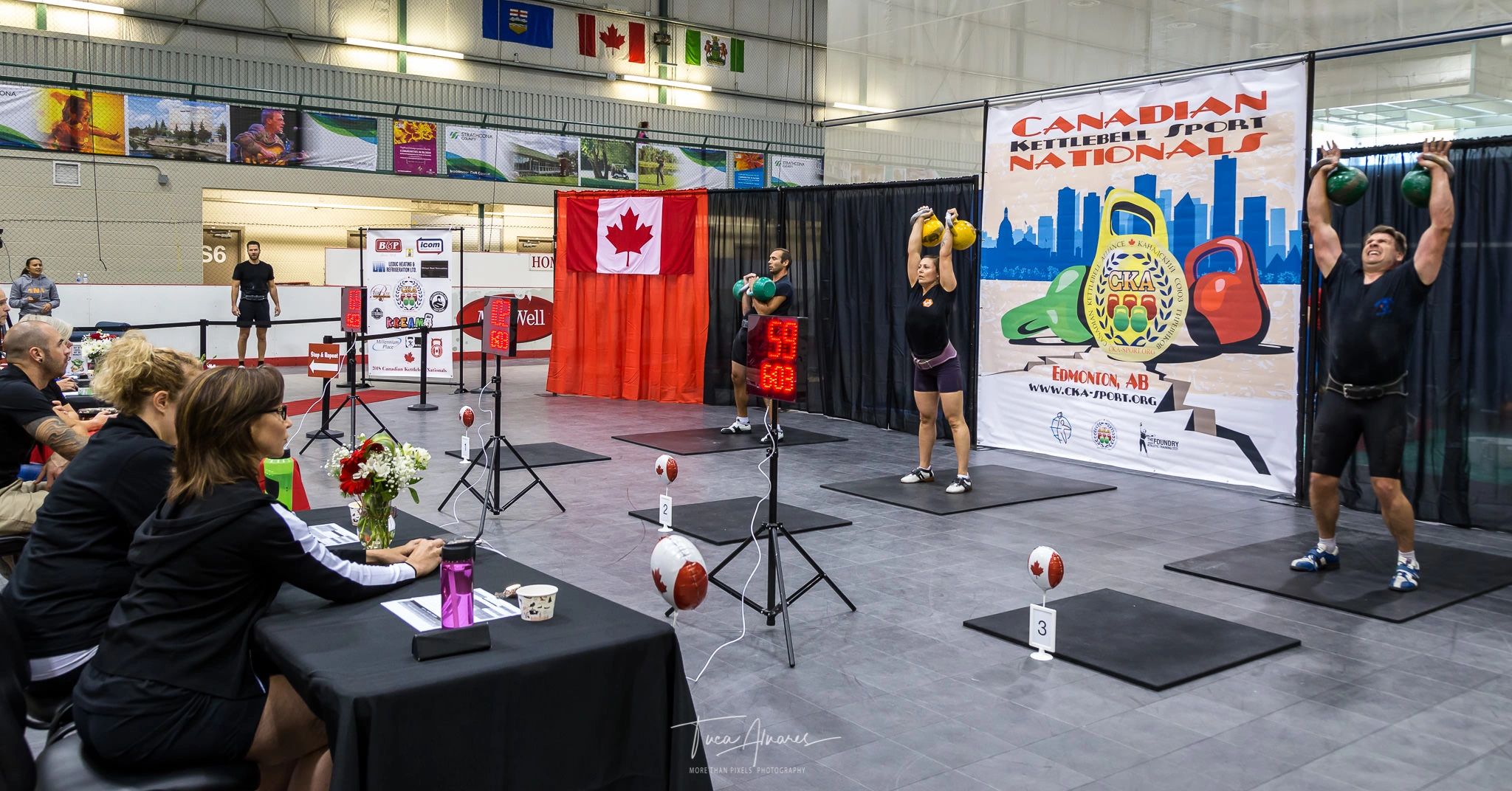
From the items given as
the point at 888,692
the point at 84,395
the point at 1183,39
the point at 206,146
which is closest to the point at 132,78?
the point at 206,146

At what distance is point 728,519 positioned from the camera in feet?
20.5

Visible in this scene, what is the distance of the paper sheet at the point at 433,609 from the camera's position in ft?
8.07

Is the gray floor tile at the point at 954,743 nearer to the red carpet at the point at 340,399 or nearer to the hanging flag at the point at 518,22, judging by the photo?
the red carpet at the point at 340,399

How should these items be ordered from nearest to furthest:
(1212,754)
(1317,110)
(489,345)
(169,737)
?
(169,737) < (1212,754) < (489,345) < (1317,110)

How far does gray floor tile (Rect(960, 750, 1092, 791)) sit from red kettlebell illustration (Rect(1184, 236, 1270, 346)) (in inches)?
193

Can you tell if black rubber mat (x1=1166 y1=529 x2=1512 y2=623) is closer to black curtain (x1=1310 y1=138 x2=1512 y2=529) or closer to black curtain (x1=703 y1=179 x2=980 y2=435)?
black curtain (x1=1310 y1=138 x2=1512 y2=529)

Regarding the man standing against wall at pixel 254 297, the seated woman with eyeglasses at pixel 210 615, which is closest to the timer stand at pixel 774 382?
the seated woman with eyeglasses at pixel 210 615

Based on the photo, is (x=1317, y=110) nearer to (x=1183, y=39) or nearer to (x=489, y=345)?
(x=1183, y=39)

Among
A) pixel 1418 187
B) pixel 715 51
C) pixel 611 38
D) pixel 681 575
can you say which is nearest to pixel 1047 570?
pixel 681 575

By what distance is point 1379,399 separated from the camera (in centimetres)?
505

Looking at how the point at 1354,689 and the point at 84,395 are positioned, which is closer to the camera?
the point at 1354,689

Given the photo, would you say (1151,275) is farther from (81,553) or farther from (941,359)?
(81,553)

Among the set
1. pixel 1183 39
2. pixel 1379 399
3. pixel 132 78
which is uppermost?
pixel 132 78

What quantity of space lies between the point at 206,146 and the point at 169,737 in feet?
53.6
